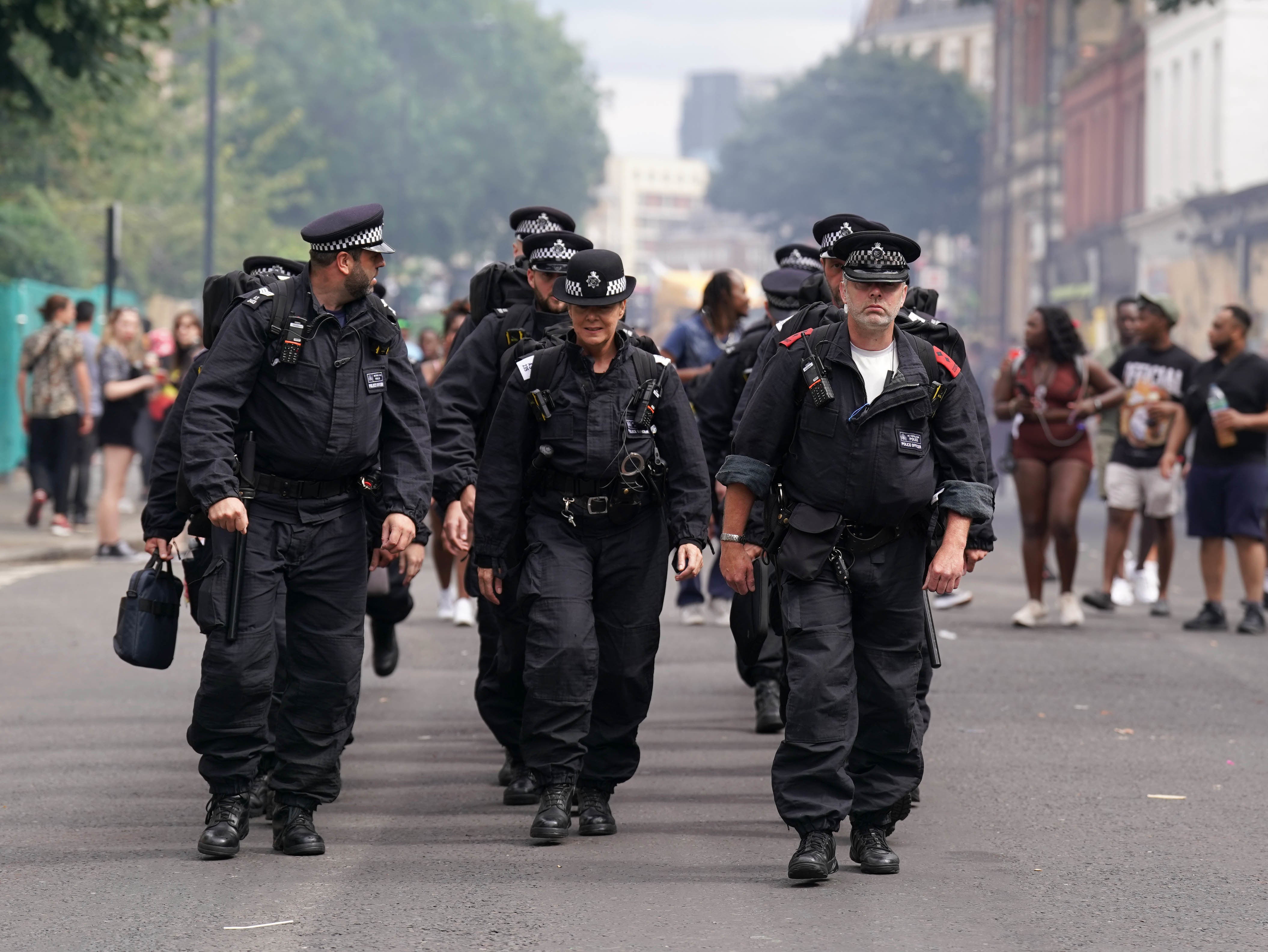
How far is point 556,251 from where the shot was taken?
751cm

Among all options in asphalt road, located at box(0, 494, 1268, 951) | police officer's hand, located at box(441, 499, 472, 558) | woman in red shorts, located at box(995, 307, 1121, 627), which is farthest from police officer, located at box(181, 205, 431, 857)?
woman in red shorts, located at box(995, 307, 1121, 627)

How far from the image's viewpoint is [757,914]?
5.69 m

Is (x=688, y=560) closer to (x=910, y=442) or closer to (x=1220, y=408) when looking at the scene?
(x=910, y=442)

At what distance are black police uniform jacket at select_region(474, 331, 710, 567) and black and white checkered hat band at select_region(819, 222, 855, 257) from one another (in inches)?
29.6

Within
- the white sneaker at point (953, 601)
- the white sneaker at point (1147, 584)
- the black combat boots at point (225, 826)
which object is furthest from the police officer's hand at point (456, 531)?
the white sneaker at point (1147, 584)

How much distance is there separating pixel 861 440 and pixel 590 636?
1.19 metres

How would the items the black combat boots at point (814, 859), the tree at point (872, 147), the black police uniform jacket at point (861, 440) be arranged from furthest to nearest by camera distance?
the tree at point (872, 147) → the black police uniform jacket at point (861, 440) → the black combat boots at point (814, 859)

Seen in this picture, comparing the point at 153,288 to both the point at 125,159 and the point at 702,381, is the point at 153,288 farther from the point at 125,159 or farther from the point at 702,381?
the point at 702,381

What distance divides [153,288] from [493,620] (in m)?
34.8

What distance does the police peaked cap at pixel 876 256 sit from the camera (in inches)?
237

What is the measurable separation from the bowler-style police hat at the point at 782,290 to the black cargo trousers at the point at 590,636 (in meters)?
2.44

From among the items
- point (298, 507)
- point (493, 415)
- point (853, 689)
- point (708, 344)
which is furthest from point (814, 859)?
point (708, 344)

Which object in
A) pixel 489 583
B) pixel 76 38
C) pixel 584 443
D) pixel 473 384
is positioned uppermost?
pixel 76 38

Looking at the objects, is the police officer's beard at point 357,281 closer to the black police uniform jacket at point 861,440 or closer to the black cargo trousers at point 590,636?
the black cargo trousers at point 590,636
